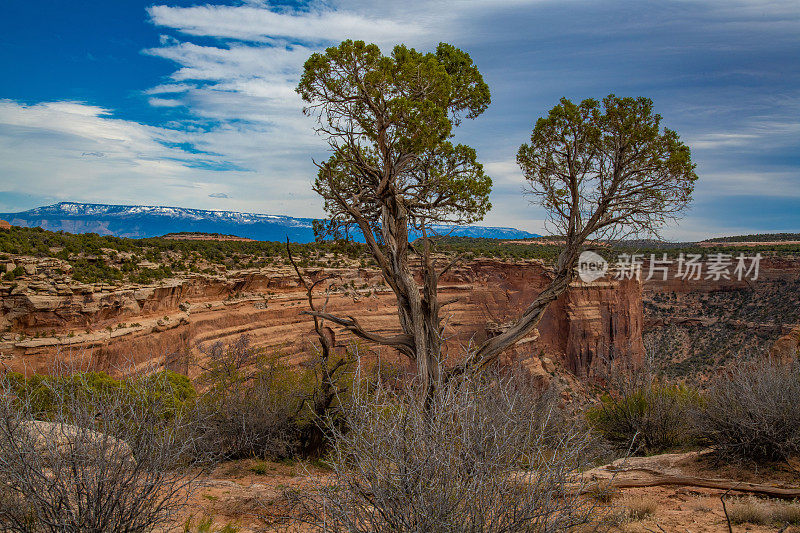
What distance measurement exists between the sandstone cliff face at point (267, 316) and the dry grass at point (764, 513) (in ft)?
13.0

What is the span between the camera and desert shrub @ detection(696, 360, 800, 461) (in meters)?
7.30

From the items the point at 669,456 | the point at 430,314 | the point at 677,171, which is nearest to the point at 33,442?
the point at 430,314

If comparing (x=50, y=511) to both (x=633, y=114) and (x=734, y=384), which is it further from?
(x=633, y=114)

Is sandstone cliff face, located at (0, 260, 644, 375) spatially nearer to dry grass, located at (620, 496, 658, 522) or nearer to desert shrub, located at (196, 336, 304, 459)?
desert shrub, located at (196, 336, 304, 459)

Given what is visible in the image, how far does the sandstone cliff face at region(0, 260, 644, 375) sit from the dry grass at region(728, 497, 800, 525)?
396cm

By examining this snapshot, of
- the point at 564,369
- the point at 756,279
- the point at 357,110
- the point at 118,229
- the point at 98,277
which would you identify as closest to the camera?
the point at 357,110

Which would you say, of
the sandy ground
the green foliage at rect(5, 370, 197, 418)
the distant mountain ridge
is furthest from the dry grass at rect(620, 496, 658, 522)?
the distant mountain ridge

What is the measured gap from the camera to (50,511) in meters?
4.15

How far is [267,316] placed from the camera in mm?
24031

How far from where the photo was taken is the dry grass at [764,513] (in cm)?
528

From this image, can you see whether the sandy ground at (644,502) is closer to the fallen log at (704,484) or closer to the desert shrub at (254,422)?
the fallen log at (704,484)

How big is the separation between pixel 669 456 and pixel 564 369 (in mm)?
28778

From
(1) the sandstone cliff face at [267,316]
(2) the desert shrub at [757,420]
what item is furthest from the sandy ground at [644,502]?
(1) the sandstone cliff face at [267,316]

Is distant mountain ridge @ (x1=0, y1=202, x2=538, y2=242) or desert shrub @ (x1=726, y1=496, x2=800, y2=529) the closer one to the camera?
desert shrub @ (x1=726, y1=496, x2=800, y2=529)
